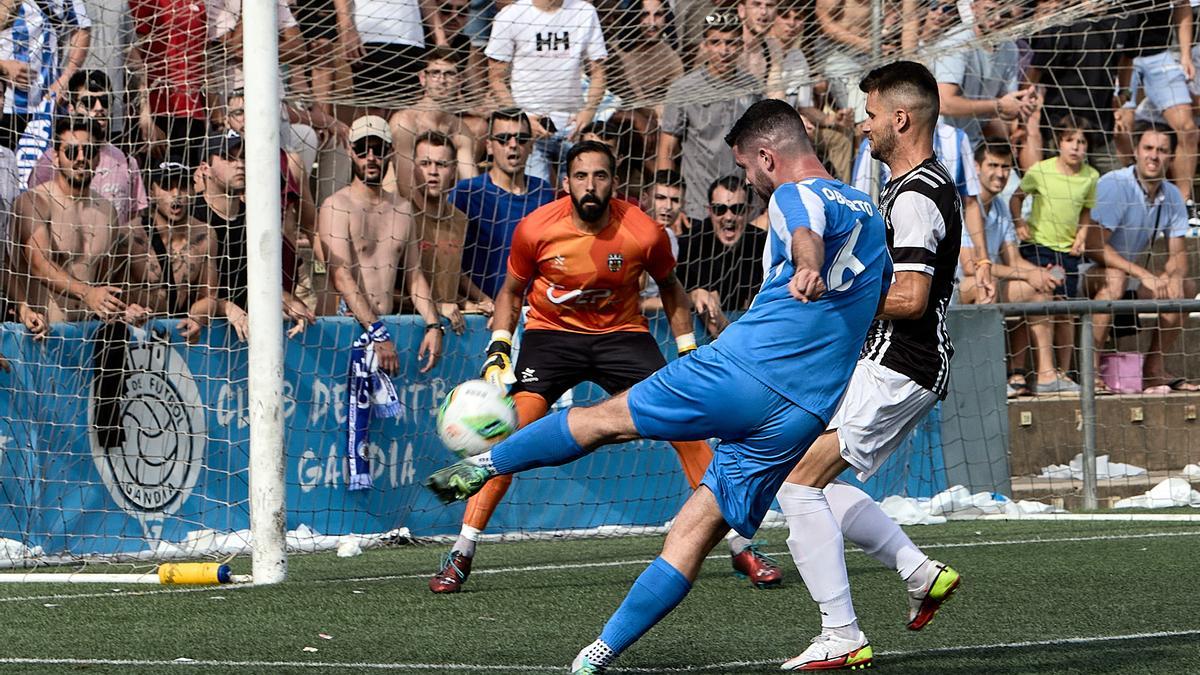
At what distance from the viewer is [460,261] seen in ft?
36.0

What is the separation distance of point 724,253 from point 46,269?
A: 461cm

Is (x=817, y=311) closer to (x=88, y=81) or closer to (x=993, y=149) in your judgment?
(x=88, y=81)

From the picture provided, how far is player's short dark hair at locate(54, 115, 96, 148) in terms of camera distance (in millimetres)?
9180

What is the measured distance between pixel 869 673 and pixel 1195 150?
349 inches

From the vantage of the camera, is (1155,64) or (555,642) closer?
(555,642)

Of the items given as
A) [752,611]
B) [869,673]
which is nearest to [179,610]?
[752,611]

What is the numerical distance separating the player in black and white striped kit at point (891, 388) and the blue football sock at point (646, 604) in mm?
767

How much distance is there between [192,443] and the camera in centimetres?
970

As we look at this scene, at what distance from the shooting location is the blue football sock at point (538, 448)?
5.21 metres

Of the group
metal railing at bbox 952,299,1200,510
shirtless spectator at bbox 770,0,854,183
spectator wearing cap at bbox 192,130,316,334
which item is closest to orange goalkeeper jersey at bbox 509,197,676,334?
spectator wearing cap at bbox 192,130,316,334

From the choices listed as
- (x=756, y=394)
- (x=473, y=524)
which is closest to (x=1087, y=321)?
(x=473, y=524)

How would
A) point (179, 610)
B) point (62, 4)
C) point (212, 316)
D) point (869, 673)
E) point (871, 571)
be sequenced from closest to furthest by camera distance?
1. point (869, 673)
2. point (179, 610)
3. point (871, 571)
4. point (62, 4)
5. point (212, 316)

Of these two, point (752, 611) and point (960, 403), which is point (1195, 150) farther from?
point (752, 611)

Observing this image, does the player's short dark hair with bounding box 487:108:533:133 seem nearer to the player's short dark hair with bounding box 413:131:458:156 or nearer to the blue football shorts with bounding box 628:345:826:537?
the player's short dark hair with bounding box 413:131:458:156
